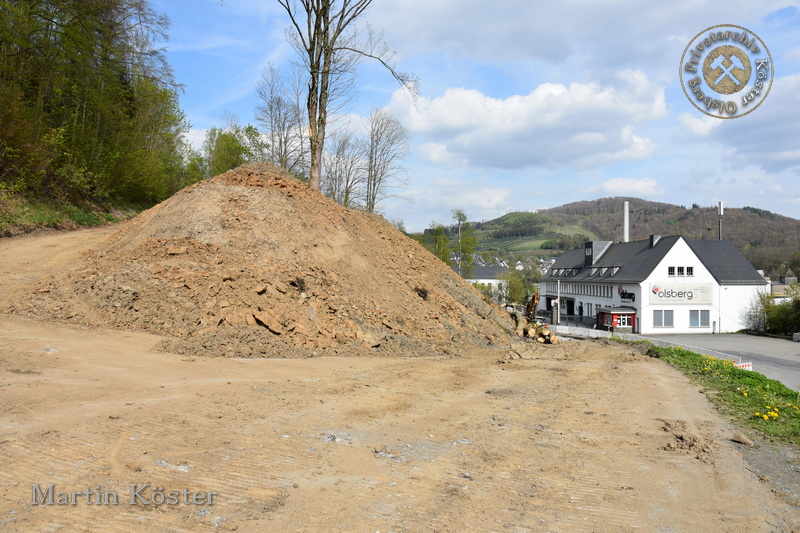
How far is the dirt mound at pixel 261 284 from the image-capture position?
10.4 m

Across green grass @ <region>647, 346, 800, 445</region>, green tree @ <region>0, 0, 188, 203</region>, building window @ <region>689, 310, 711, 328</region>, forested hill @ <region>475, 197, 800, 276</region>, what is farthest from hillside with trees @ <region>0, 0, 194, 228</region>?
forested hill @ <region>475, 197, 800, 276</region>

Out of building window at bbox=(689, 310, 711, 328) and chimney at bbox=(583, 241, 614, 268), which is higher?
chimney at bbox=(583, 241, 614, 268)

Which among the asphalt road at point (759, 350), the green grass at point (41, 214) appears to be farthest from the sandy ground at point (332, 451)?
the asphalt road at point (759, 350)

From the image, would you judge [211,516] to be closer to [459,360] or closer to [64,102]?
[459,360]

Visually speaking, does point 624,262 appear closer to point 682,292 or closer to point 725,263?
point 682,292

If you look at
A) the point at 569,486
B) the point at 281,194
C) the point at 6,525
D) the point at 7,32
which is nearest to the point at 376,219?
the point at 281,194

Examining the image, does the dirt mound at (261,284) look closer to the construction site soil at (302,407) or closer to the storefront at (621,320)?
the construction site soil at (302,407)

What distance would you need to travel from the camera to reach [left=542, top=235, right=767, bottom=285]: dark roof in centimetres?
4344

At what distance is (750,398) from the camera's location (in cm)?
902

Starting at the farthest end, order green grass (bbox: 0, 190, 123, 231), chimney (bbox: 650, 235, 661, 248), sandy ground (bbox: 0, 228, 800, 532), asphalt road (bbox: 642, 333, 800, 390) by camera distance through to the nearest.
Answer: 1. chimney (bbox: 650, 235, 661, 248)
2. asphalt road (bbox: 642, 333, 800, 390)
3. green grass (bbox: 0, 190, 123, 231)
4. sandy ground (bbox: 0, 228, 800, 532)

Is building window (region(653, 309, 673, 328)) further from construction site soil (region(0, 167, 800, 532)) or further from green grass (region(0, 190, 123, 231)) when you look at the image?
green grass (region(0, 190, 123, 231))

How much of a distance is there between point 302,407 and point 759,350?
35.3 metres

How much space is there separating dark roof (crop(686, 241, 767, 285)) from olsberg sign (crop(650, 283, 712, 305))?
1.83 m

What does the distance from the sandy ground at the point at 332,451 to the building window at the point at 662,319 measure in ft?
121
